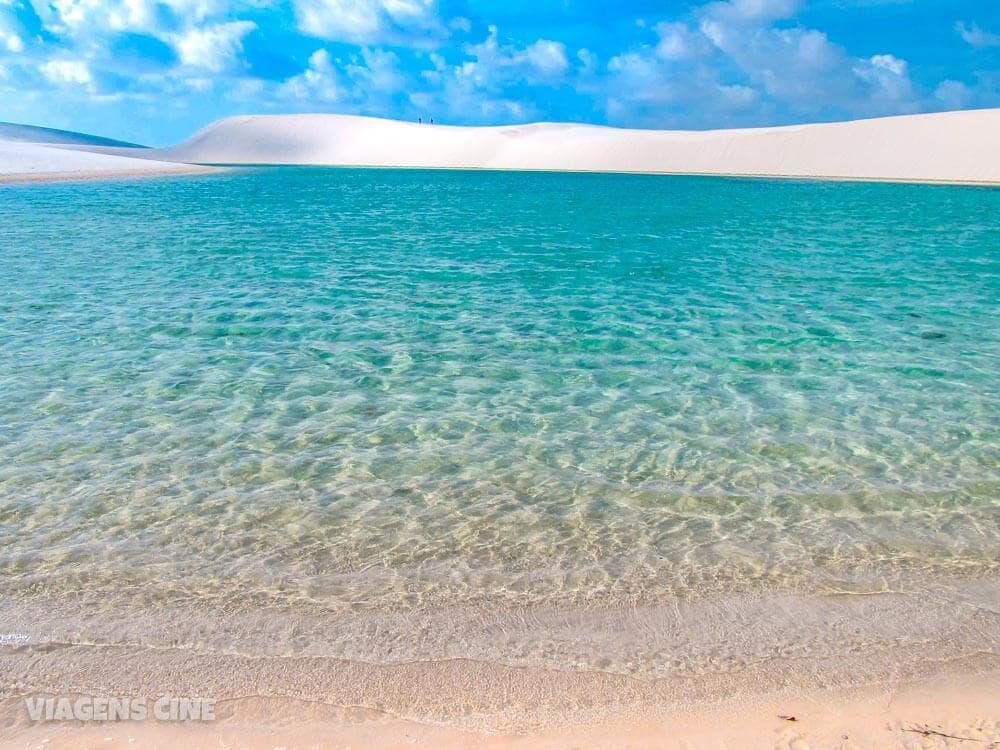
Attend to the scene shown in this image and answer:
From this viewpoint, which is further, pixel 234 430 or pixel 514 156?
pixel 514 156

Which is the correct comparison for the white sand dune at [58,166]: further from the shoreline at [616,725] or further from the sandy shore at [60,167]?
the shoreline at [616,725]

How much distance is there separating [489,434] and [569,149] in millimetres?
Result: 100698

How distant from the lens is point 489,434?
614cm

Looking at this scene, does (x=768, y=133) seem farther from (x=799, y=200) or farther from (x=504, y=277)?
(x=504, y=277)

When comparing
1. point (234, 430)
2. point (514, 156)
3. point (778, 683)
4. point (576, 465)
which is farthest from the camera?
point (514, 156)

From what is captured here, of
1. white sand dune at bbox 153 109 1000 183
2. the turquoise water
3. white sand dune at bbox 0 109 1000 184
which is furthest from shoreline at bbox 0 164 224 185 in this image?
white sand dune at bbox 153 109 1000 183

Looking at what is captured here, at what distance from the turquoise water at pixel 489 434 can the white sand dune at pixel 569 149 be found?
160 feet

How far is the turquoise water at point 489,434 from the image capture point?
14.2ft

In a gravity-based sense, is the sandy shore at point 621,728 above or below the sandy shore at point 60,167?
above

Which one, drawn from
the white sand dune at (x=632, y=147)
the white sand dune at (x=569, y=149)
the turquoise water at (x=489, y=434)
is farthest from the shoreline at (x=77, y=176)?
the white sand dune at (x=632, y=147)

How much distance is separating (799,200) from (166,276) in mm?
30188

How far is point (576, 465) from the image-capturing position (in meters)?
5.61

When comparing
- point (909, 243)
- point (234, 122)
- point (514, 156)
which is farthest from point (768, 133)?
point (234, 122)

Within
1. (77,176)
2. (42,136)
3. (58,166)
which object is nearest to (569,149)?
(58,166)
